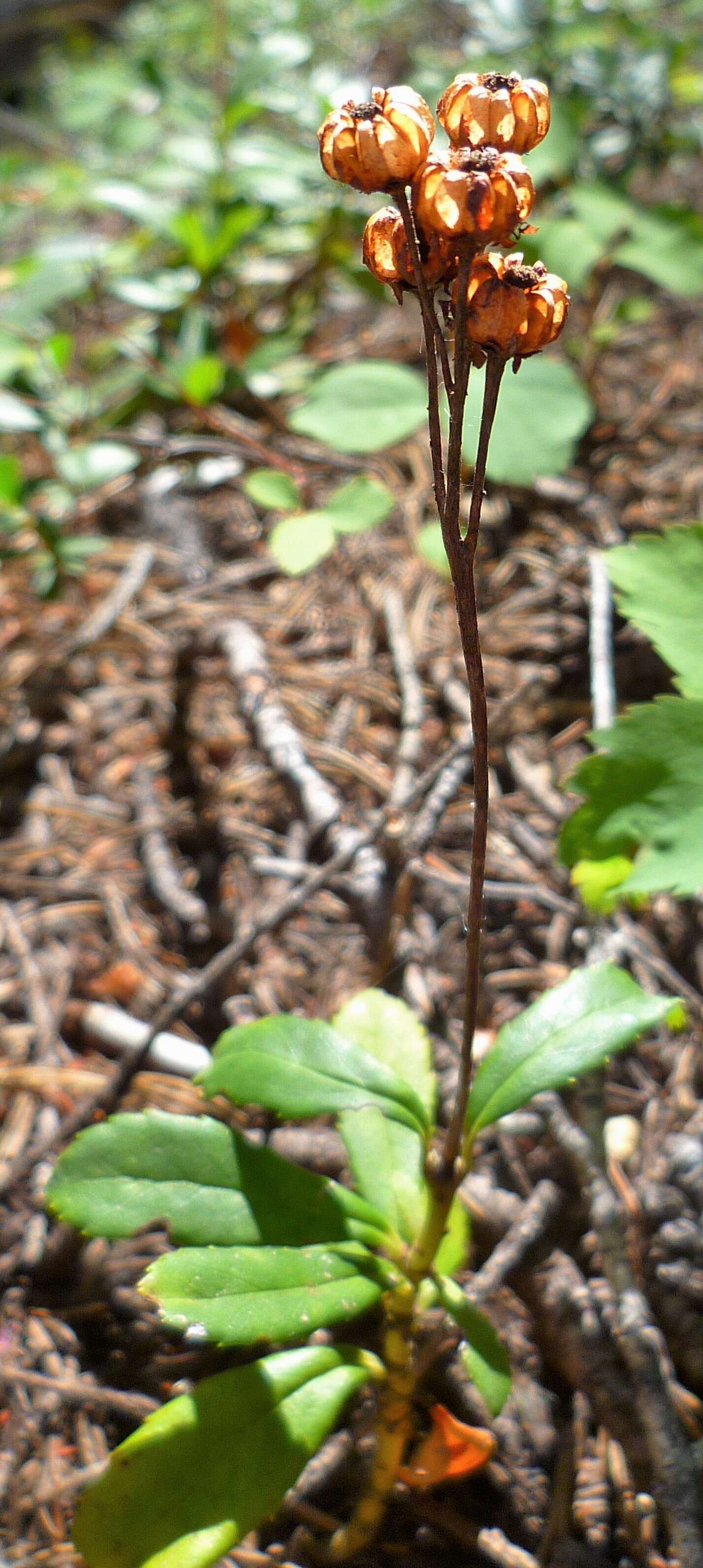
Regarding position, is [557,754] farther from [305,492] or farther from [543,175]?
[543,175]

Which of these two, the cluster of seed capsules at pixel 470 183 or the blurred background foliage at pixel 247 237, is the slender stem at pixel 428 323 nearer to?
the cluster of seed capsules at pixel 470 183

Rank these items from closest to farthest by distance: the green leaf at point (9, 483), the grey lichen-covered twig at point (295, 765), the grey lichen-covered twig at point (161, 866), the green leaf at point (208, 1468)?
the green leaf at point (208, 1468)
the grey lichen-covered twig at point (295, 765)
the grey lichen-covered twig at point (161, 866)
the green leaf at point (9, 483)

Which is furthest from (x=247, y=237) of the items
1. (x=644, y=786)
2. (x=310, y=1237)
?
(x=310, y=1237)

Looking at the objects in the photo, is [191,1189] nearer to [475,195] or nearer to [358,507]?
[475,195]

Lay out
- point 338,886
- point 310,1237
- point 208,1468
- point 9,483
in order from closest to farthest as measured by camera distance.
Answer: point 208,1468, point 310,1237, point 338,886, point 9,483

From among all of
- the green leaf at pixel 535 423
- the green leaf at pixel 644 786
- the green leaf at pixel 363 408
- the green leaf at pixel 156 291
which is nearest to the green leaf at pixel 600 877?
the green leaf at pixel 644 786

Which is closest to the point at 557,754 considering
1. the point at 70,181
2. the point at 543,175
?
the point at 543,175
